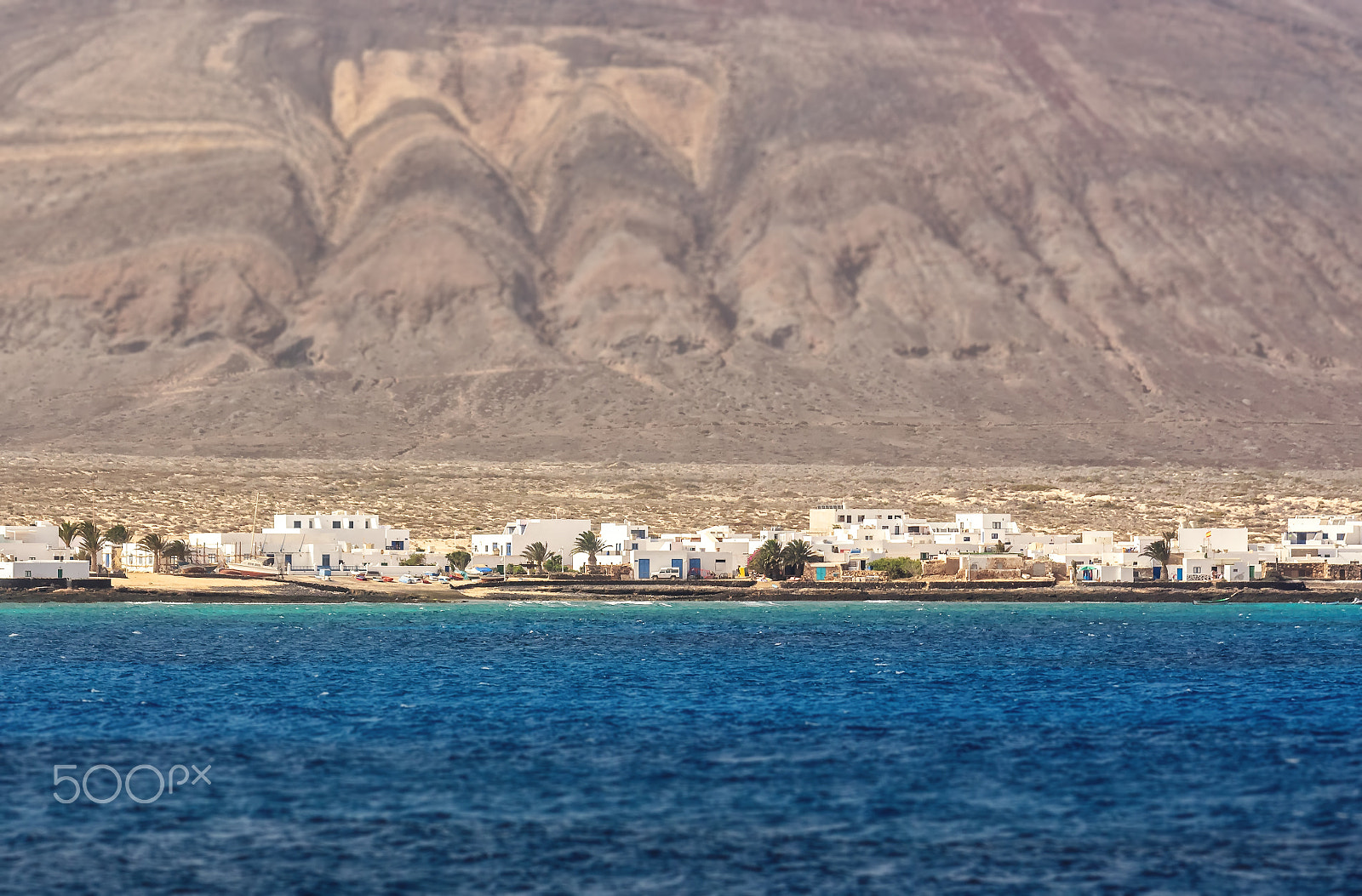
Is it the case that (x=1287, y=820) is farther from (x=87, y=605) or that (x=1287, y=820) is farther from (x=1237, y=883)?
(x=87, y=605)

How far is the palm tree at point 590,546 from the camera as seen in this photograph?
106 meters

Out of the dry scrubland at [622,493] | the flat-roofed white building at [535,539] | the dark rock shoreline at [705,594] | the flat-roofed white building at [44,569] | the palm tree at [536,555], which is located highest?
the dry scrubland at [622,493]

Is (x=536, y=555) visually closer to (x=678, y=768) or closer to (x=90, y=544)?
(x=90, y=544)

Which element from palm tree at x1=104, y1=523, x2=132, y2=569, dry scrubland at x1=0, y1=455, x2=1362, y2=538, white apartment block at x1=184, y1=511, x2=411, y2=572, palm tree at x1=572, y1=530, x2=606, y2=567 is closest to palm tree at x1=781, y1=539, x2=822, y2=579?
palm tree at x1=572, y1=530, x2=606, y2=567

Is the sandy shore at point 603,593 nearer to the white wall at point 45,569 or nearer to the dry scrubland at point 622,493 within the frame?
the white wall at point 45,569

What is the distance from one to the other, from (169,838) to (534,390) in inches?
6275

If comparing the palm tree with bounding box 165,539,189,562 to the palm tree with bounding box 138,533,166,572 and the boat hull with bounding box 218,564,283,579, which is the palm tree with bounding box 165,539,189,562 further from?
the boat hull with bounding box 218,564,283,579

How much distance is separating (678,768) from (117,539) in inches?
2919

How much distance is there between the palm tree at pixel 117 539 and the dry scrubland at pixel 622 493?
28.0 ft

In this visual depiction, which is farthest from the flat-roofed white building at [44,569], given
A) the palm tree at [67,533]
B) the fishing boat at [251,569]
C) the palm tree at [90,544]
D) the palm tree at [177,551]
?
the fishing boat at [251,569]

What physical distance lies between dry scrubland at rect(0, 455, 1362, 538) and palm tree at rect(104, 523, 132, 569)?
853 centimetres

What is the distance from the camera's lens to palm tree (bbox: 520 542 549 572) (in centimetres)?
10625

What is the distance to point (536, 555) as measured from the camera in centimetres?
10669

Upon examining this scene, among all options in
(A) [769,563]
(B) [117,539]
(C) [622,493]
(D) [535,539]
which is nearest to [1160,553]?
(A) [769,563]
